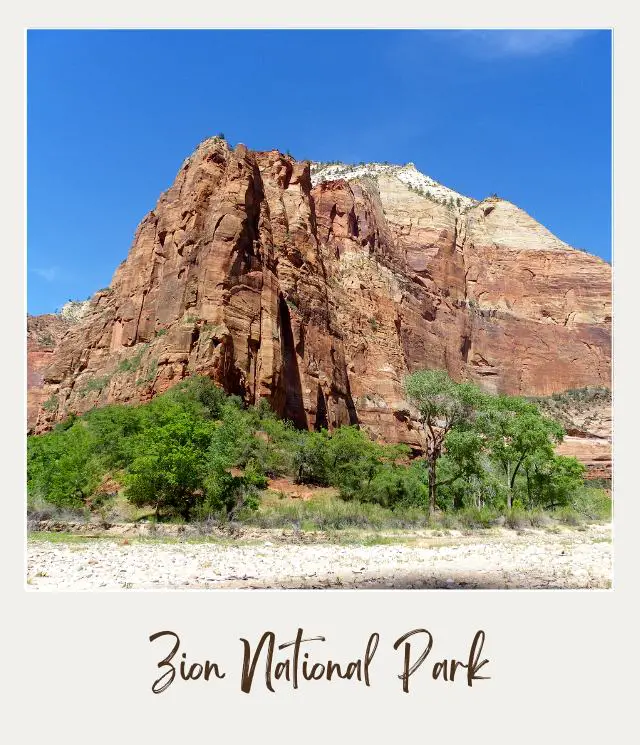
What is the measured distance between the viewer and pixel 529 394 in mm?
74250

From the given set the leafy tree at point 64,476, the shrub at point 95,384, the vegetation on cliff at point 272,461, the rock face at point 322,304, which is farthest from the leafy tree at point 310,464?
the shrub at point 95,384

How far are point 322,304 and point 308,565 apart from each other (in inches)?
1450

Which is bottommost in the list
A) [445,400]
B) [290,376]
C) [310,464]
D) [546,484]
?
[546,484]

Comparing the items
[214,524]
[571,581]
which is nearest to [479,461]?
[214,524]

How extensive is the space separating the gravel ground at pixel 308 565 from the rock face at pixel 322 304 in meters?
18.8

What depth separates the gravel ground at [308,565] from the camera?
916 centimetres

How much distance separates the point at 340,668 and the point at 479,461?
21.0 meters

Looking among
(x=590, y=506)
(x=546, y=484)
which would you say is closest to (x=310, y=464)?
(x=546, y=484)

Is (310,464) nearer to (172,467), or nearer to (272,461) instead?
(272,461)

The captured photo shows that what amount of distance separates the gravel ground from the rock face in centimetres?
1879

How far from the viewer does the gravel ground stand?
30.0 feet

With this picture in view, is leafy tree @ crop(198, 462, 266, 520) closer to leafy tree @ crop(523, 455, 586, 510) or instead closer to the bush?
leafy tree @ crop(523, 455, 586, 510)

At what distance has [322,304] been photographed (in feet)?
153

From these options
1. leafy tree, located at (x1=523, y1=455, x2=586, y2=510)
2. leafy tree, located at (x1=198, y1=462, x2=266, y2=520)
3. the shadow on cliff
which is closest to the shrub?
the shadow on cliff
